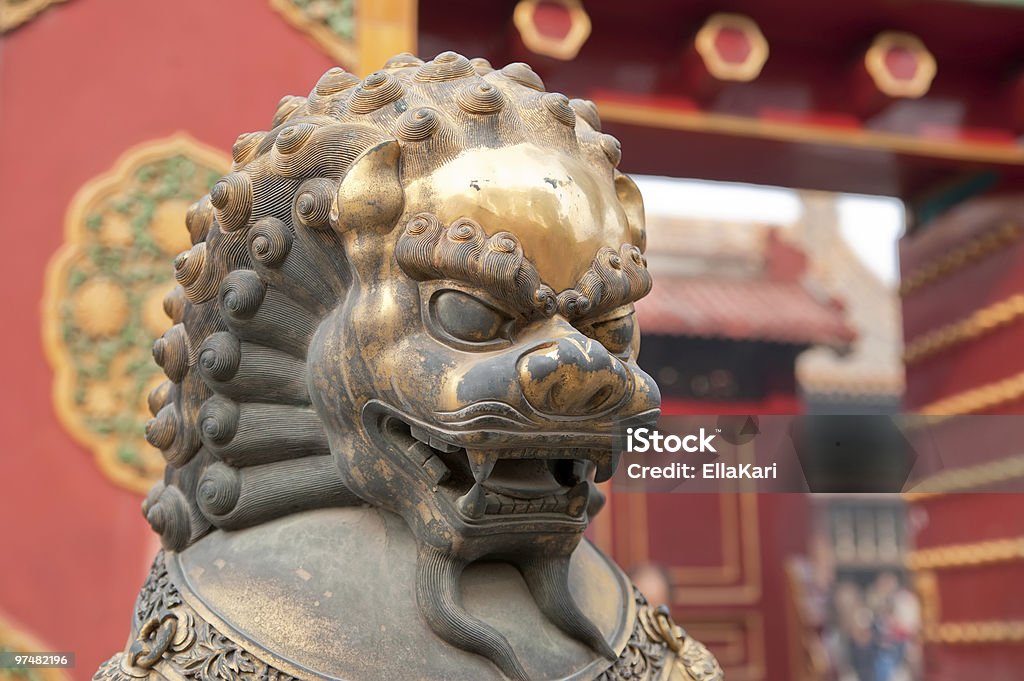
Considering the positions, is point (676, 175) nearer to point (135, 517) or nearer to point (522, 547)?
point (135, 517)

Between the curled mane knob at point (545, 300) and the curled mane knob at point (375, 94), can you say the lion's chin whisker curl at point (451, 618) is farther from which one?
the curled mane knob at point (375, 94)

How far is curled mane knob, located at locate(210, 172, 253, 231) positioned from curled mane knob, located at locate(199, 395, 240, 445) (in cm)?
16

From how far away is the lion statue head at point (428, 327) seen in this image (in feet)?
3.01

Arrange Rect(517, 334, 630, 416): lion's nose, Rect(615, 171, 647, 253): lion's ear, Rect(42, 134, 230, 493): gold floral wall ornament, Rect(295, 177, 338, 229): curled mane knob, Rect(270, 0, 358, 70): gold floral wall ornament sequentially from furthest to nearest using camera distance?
Rect(270, 0, 358, 70): gold floral wall ornament < Rect(42, 134, 230, 493): gold floral wall ornament < Rect(615, 171, 647, 253): lion's ear < Rect(295, 177, 338, 229): curled mane knob < Rect(517, 334, 630, 416): lion's nose

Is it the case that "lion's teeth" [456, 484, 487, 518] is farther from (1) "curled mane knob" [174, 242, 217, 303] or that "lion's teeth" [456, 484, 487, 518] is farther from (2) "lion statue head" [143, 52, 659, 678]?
(1) "curled mane knob" [174, 242, 217, 303]

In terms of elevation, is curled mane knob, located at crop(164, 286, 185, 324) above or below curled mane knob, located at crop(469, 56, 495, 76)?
below

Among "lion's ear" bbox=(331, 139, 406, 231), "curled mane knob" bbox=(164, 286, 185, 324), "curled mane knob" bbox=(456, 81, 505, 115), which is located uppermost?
"curled mane knob" bbox=(456, 81, 505, 115)

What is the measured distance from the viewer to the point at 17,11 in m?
2.51

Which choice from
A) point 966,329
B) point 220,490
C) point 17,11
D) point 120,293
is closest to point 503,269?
point 220,490

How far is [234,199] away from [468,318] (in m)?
0.27

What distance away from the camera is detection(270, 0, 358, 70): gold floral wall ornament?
257 centimetres

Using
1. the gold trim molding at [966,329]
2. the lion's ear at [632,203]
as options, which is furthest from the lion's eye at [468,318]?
the gold trim molding at [966,329]

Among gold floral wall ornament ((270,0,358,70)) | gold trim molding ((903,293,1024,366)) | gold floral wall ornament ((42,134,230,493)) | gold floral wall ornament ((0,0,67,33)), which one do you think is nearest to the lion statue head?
gold floral wall ornament ((42,134,230,493))

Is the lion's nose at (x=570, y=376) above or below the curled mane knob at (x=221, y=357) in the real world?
below
